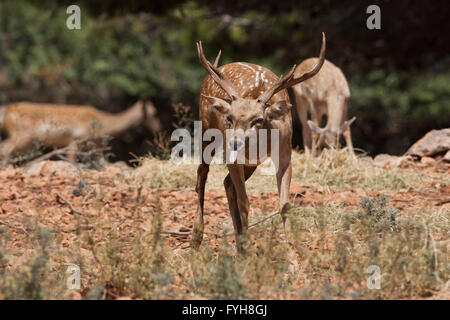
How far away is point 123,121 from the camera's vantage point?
1730 centimetres

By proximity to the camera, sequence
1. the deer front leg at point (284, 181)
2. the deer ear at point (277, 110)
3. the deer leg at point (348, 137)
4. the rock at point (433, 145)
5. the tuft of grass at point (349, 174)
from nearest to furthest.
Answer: the deer ear at point (277, 110)
the deer front leg at point (284, 181)
the tuft of grass at point (349, 174)
the rock at point (433, 145)
the deer leg at point (348, 137)

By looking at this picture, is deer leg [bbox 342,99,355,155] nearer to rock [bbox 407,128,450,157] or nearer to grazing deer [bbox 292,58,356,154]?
grazing deer [bbox 292,58,356,154]

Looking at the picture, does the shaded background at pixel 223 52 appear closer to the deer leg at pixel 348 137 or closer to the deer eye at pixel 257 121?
the deer leg at pixel 348 137

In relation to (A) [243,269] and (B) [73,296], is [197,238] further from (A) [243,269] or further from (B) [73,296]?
(B) [73,296]

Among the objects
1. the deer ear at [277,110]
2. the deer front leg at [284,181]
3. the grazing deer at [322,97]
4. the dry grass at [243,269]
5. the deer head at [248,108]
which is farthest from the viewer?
the grazing deer at [322,97]

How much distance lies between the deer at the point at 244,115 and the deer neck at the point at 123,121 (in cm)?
988

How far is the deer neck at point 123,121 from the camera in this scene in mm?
16938

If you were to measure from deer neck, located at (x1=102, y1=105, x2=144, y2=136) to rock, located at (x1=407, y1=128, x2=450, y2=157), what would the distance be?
8.19 metres

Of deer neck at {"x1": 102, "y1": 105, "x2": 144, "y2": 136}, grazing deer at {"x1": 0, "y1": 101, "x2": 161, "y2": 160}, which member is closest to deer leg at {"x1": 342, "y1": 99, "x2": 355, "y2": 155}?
grazing deer at {"x1": 0, "y1": 101, "x2": 161, "y2": 160}

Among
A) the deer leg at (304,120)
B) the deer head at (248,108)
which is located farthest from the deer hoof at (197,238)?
the deer leg at (304,120)

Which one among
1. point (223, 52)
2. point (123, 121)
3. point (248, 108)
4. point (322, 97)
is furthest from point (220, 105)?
point (123, 121)

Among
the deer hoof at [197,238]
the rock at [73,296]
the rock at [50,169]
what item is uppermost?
the rock at [50,169]

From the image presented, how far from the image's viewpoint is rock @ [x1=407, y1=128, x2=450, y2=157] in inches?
401
